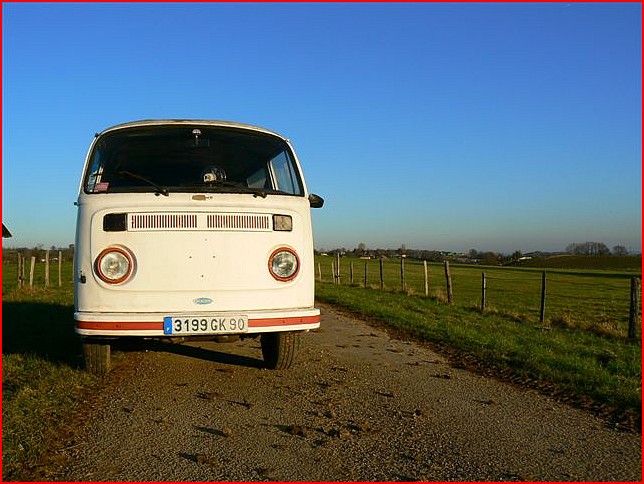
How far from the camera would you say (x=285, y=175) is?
19.9 ft

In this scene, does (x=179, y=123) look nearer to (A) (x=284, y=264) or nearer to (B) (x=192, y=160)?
(B) (x=192, y=160)

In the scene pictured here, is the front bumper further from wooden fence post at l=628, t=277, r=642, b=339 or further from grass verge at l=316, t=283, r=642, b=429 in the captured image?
wooden fence post at l=628, t=277, r=642, b=339

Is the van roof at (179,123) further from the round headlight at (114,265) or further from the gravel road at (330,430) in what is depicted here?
the gravel road at (330,430)

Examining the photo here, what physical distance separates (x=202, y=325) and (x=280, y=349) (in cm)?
135

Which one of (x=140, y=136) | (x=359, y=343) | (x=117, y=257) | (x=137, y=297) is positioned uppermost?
(x=140, y=136)

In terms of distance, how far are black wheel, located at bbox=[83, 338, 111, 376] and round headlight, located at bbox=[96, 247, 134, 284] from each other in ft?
2.97

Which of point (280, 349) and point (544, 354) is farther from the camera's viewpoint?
point (544, 354)

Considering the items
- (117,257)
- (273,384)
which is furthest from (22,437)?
(273,384)

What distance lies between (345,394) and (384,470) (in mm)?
1898

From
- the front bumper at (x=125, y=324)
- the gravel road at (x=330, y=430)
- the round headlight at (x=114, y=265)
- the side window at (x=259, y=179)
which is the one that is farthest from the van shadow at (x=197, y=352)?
the side window at (x=259, y=179)

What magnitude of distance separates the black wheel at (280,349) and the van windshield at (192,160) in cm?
154

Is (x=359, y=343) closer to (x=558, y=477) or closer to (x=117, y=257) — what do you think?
(x=117, y=257)

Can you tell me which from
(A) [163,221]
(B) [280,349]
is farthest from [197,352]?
(A) [163,221]

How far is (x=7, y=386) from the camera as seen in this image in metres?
5.41
